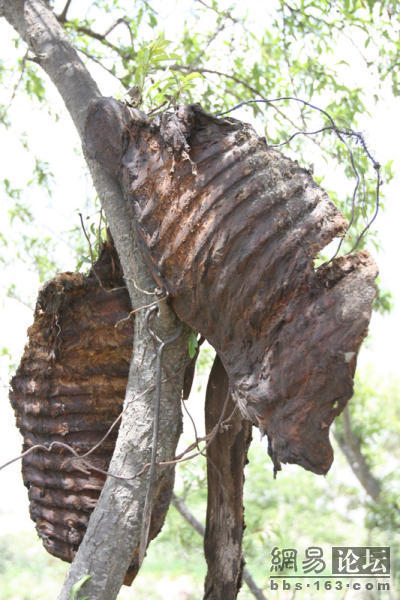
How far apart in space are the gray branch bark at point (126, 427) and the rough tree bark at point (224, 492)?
21cm

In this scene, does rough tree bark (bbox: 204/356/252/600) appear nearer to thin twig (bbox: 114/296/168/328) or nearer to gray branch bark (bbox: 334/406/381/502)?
thin twig (bbox: 114/296/168/328)

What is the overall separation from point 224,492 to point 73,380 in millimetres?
527

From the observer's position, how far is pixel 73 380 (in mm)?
1610

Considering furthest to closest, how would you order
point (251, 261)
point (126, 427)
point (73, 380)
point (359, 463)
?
point (359, 463) → point (73, 380) → point (126, 427) → point (251, 261)

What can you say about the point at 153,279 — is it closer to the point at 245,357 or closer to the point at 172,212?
the point at 172,212

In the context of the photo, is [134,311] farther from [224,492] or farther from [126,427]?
[224,492]

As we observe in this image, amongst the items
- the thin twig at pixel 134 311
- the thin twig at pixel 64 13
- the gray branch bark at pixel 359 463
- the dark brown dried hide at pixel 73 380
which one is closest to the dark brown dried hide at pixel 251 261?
the thin twig at pixel 134 311

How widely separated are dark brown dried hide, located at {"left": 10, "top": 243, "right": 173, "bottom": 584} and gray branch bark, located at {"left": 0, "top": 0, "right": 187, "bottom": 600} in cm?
16

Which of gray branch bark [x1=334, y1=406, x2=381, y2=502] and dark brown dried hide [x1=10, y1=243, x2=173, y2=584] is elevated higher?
gray branch bark [x1=334, y1=406, x2=381, y2=502]

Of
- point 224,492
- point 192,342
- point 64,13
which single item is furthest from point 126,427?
point 64,13

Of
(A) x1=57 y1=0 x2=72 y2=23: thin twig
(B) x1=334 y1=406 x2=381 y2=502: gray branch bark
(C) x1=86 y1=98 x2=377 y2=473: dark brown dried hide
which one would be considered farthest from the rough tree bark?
(B) x1=334 y1=406 x2=381 y2=502: gray branch bark

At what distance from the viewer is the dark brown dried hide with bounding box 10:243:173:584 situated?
1577mm

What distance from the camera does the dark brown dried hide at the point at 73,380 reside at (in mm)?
1577

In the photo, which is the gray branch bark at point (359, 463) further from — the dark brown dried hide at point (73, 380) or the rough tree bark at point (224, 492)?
the dark brown dried hide at point (73, 380)
